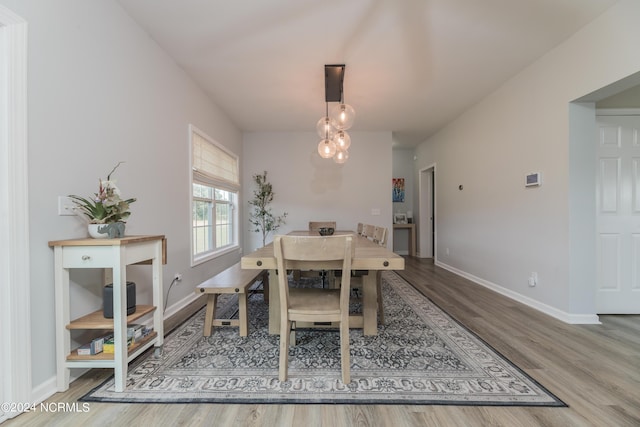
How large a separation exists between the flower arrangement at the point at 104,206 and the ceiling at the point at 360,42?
149 centimetres

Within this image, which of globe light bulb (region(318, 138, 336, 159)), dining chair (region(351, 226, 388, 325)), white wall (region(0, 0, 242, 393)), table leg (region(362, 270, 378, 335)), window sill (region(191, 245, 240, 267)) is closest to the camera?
white wall (region(0, 0, 242, 393))

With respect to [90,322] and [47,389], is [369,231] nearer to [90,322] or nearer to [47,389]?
[90,322]

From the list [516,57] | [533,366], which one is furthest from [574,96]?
[533,366]

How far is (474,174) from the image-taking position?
155 inches

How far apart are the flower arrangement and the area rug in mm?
978

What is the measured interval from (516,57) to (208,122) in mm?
3654

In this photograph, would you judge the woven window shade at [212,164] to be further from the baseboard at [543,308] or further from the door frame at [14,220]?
the baseboard at [543,308]

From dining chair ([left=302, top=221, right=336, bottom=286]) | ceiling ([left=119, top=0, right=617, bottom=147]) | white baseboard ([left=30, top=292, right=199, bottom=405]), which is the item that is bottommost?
white baseboard ([left=30, top=292, right=199, bottom=405])

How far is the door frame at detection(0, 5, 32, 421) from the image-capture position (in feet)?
4.16

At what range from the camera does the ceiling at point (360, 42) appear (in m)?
2.03

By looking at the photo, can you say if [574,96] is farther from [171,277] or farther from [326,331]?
[171,277]

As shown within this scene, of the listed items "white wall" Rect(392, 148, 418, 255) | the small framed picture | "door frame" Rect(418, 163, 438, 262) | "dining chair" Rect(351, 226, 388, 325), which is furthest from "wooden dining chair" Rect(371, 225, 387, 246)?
"white wall" Rect(392, 148, 418, 255)

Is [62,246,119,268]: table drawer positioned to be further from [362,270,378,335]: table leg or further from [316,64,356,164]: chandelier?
[316,64,356,164]: chandelier

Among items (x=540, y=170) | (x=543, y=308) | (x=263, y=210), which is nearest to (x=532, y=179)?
(x=540, y=170)
